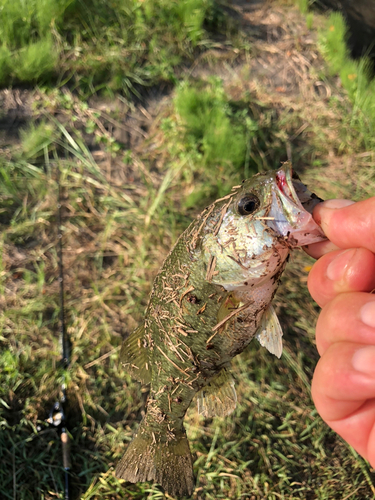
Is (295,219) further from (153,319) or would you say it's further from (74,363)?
(74,363)

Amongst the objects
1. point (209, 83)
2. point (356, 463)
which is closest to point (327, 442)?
point (356, 463)

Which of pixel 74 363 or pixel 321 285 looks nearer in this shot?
pixel 321 285

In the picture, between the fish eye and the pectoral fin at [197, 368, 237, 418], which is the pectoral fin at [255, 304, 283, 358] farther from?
the fish eye

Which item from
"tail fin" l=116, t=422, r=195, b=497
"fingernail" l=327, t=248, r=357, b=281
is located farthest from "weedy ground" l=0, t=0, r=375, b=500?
"fingernail" l=327, t=248, r=357, b=281

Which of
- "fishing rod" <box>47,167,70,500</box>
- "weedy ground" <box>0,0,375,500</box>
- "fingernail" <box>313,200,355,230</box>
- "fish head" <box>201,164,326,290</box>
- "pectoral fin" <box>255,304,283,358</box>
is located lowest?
"fishing rod" <box>47,167,70,500</box>

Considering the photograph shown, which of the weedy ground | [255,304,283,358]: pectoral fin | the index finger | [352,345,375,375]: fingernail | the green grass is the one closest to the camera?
[352,345,375,375]: fingernail

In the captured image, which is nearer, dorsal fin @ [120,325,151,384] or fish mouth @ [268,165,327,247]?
fish mouth @ [268,165,327,247]

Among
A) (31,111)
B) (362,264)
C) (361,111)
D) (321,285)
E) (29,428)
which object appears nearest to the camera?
(362,264)

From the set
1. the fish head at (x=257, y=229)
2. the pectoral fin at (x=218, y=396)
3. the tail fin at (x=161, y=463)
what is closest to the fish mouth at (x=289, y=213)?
the fish head at (x=257, y=229)
